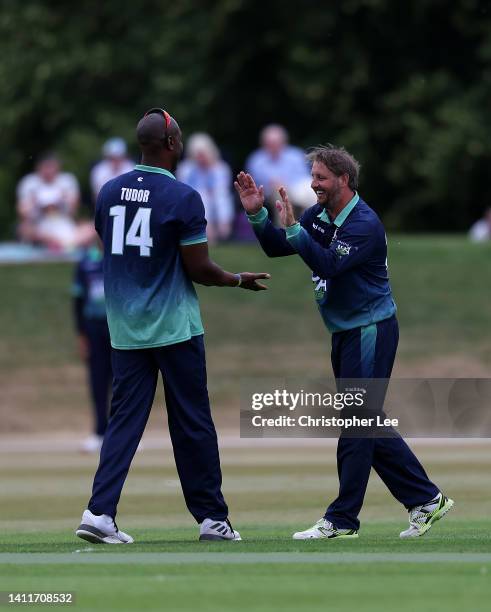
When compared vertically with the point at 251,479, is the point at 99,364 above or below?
above

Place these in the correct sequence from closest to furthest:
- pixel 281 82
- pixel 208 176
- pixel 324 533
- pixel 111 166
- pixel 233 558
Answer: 1. pixel 233 558
2. pixel 324 533
3. pixel 111 166
4. pixel 208 176
5. pixel 281 82

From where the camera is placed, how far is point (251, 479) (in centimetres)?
1495

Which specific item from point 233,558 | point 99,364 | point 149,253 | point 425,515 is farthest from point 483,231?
point 233,558

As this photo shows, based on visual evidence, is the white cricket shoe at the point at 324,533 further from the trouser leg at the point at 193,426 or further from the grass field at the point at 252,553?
the trouser leg at the point at 193,426

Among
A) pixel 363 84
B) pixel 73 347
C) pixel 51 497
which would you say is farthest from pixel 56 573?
pixel 363 84

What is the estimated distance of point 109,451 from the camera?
385 inches

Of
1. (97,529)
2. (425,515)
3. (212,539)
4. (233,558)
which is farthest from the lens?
(425,515)

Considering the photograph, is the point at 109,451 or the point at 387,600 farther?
the point at 109,451

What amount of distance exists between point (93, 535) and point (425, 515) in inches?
76.1

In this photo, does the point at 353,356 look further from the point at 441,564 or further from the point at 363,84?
the point at 363,84

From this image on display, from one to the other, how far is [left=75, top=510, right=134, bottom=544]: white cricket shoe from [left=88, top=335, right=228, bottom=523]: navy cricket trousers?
0.25m

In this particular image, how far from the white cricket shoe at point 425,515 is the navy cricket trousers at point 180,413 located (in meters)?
1.12

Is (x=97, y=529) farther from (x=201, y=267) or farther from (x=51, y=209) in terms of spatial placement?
(x=51, y=209)

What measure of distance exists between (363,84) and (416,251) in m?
8.08
